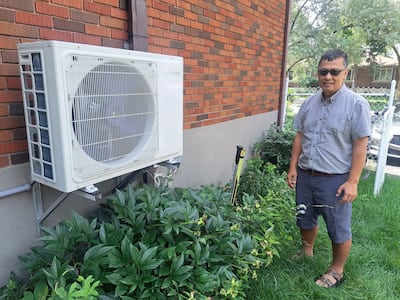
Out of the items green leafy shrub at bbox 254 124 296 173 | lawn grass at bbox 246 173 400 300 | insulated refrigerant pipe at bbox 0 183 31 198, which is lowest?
lawn grass at bbox 246 173 400 300

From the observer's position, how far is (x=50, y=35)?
1.81 meters

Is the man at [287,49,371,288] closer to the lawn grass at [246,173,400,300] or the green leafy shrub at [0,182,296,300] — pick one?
the lawn grass at [246,173,400,300]

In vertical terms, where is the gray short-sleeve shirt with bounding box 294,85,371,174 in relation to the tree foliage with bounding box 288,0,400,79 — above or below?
below

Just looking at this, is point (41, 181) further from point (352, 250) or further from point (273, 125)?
point (273, 125)

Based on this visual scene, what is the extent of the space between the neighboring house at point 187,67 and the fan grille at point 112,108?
411mm

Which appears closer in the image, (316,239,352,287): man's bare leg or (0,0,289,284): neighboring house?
(0,0,289,284): neighboring house

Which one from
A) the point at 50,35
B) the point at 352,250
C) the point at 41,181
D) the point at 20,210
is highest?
the point at 50,35

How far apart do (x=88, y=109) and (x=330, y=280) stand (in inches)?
85.8

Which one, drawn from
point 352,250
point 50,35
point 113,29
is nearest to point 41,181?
point 50,35

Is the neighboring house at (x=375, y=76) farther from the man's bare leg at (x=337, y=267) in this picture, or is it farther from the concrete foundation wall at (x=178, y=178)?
the man's bare leg at (x=337, y=267)

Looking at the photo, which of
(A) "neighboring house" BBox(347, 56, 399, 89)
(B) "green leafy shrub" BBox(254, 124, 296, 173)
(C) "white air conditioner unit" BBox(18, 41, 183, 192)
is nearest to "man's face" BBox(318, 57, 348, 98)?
(C) "white air conditioner unit" BBox(18, 41, 183, 192)

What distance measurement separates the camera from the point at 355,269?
2654mm

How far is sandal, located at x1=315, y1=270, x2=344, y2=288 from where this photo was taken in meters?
2.45

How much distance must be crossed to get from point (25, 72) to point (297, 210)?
2.17m
